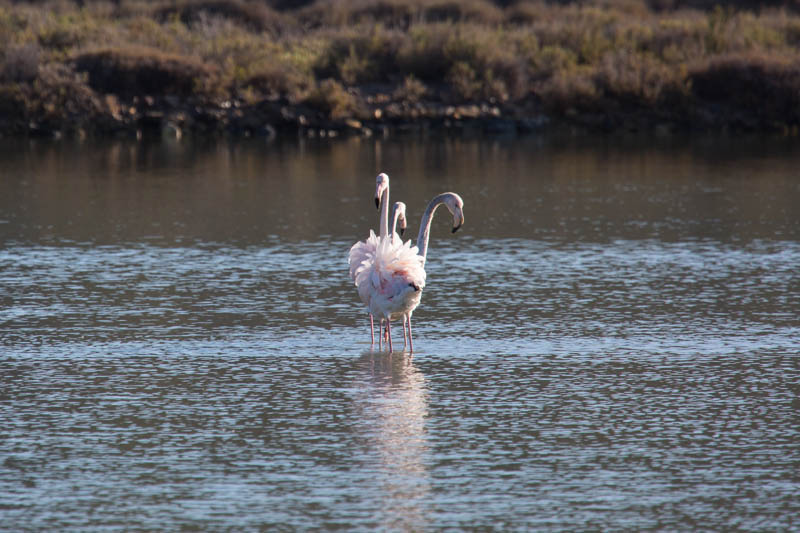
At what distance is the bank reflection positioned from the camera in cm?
672

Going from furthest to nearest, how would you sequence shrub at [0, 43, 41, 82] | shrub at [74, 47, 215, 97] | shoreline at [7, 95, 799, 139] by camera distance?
1. shrub at [74, 47, 215, 97]
2. shrub at [0, 43, 41, 82]
3. shoreline at [7, 95, 799, 139]

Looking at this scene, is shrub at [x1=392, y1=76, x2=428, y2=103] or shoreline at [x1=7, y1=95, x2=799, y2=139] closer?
shoreline at [x1=7, y1=95, x2=799, y2=139]

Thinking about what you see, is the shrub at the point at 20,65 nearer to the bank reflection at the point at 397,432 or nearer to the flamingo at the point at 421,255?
the flamingo at the point at 421,255

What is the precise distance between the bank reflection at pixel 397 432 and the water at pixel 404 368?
0.07 ft

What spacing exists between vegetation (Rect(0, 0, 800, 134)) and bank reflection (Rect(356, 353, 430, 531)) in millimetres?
20428

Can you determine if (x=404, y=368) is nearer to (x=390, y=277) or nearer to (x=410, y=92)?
(x=390, y=277)

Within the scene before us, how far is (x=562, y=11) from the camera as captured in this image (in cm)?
4238

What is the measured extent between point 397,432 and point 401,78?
25.1 metres

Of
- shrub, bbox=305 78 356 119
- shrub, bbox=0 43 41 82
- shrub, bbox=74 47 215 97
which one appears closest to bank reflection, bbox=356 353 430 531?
shrub, bbox=305 78 356 119

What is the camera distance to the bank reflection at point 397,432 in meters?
6.72

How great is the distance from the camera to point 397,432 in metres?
8.06

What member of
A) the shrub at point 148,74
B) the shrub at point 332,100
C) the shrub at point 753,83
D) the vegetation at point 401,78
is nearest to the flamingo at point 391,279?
the vegetation at point 401,78

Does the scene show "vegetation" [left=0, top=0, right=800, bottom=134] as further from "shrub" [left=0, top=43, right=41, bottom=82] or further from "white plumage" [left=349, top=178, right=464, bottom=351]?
"white plumage" [left=349, top=178, right=464, bottom=351]

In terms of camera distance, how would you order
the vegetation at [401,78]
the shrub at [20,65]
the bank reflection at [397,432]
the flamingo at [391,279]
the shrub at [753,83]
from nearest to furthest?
the bank reflection at [397,432]
the flamingo at [391,279]
the vegetation at [401,78]
the shrub at [753,83]
the shrub at [20,65]
